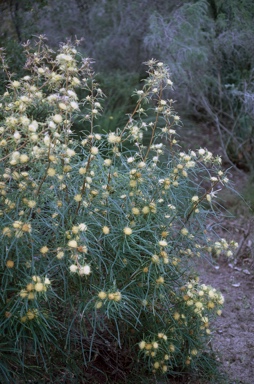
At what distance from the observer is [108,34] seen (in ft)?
24.8

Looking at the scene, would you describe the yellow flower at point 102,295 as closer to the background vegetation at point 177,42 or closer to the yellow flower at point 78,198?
the yellow flower at point 78,198

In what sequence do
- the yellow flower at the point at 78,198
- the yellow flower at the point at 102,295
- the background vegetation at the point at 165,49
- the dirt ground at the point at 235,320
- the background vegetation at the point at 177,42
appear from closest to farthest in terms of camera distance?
the yellow flower at the point at 102,295 → the yellow flower at the point at 78,198 → the dirt ground at the point at 235,320 → the background vegetation at the point at 165,49 → the background vegetation at the point at 177,42

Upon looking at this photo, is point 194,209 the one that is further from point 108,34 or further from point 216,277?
point 108,34

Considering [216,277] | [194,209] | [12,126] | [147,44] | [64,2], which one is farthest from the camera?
[64,2]

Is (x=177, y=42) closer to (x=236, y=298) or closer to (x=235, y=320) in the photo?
(x=236, y=298)

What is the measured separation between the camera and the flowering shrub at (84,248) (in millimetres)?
2133

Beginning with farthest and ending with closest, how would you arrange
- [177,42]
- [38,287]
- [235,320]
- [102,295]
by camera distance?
[177,42]
[235,320]
[102,295]
[38,287]

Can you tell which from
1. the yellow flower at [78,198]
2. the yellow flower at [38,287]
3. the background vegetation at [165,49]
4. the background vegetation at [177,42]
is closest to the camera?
the yellow flower at [38,287]

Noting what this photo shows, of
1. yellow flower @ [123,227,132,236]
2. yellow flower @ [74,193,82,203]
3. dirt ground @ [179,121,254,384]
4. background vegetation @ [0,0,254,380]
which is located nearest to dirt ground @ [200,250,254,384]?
dirt ground @ [179,121,254,384]

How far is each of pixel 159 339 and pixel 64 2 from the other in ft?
19.6

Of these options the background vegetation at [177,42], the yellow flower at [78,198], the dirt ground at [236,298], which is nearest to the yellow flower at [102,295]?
the yellow flower at [78,198]

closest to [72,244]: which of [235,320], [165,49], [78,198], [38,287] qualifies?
[38,287]

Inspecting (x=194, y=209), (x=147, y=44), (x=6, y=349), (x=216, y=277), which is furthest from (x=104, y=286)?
(x=147, y=44)

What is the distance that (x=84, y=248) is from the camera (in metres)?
1.98
